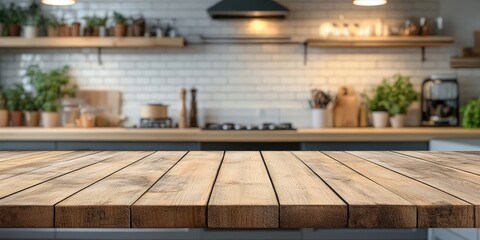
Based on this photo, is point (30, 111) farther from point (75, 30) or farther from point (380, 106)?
point (380, 106)

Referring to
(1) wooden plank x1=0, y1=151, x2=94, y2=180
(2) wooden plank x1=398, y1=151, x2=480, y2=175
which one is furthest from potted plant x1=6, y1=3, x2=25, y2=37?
(2) wooden plank x1=398, y1=151, x2=480, y2=175

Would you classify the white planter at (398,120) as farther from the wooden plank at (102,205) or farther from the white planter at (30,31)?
the wooden plank at (102,205)

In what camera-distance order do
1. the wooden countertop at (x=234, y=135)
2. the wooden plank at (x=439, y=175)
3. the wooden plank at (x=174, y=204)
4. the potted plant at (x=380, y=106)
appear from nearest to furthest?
the wooden plank at (x=174, y=204)
the wooden plank at (x=439, y=175)
the wooden countertop at (x=234, y=135)
the potted plant at (x=380, y=106)

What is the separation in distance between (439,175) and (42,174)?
1.10 m

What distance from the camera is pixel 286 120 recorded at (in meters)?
4.61

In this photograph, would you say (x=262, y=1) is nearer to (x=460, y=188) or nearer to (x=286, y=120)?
(x=286, y=120)

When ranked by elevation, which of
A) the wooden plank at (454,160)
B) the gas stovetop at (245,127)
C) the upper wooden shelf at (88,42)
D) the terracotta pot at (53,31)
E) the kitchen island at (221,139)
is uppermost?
the terracotta pot at (53,31)

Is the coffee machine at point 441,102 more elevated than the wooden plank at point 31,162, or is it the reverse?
the coffee machine at point 441,102

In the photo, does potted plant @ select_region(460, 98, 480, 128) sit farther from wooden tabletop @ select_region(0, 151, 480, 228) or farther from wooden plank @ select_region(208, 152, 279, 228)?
wooden plank @ select_region(208, 152, 279, 228)

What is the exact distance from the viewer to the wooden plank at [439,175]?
1158 mm

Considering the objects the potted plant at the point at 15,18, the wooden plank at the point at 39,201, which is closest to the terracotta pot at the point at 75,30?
the potted plant at the point at 15,18

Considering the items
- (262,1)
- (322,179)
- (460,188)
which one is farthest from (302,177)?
(262,1)

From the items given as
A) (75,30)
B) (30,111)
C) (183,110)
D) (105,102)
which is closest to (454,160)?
(183,110)

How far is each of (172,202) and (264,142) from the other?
2793 millimetres
